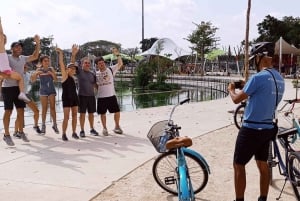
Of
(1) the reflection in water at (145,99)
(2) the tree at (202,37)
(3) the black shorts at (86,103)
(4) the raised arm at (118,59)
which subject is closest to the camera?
(3) the black shorts at (86,103)

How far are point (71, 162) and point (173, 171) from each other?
6.89 feet

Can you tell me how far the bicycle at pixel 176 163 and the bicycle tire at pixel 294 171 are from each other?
0.87m

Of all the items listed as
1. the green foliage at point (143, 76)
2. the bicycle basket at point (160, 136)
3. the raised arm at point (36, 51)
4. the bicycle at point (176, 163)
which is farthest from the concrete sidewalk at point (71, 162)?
the green foliage at point (143, 76)

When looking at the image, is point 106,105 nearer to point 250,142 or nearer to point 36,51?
point 36,51

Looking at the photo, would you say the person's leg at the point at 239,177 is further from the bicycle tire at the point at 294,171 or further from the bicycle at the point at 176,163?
the bicycle tire at the point at 294,171

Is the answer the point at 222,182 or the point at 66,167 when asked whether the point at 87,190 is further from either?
the point at 222,182

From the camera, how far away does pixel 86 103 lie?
27.9ft

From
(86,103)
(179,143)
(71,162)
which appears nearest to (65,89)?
(86,103)

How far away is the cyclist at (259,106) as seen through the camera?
3.88 meters

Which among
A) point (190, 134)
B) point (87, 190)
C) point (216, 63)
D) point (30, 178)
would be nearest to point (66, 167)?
point (30, 178)

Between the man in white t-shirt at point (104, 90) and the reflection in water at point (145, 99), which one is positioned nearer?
the man in white t-shirt at point (104, 90)

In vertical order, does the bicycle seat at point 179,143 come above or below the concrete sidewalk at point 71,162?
above

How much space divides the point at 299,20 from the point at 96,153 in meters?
54.4

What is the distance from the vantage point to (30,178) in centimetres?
561
